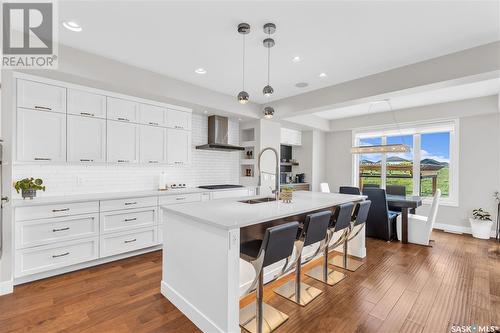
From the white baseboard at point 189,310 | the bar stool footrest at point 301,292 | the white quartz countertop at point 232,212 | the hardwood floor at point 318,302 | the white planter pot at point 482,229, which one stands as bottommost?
the hardwood floor at point 318,302

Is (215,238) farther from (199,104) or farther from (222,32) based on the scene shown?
(199,104)

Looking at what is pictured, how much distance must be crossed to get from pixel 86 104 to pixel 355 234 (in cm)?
419

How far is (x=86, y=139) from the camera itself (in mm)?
3295

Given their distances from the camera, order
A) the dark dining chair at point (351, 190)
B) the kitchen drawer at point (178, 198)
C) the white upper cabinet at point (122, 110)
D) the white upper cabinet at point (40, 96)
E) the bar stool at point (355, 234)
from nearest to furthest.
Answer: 1. the white upper cabinet at point (40, 96)
2. the bar stool at point (355, 234)
3. the white upper cabinet at point (122, 110)
4. the kitchen drawer at point (178, 198)
5. the dark dining chair at point (351, 190)

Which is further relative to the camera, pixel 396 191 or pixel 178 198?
pixel 396 191

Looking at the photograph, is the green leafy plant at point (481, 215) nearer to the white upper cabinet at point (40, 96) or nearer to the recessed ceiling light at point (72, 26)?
the recessed ceiling light at point (72, 26)

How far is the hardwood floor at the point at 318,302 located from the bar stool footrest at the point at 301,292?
70 millimetres

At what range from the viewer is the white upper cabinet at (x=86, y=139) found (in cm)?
317

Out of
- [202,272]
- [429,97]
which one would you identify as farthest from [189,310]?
[429,97]

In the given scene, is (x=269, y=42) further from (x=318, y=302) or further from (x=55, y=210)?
(x=55, y=210)

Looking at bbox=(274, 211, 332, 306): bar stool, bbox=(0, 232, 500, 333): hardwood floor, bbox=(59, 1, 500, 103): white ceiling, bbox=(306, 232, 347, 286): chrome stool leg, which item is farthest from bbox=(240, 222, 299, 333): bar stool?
bbox=(59, 1, 500, 103): white ceiling

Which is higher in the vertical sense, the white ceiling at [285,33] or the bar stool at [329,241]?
the white ceiling at [285,33]

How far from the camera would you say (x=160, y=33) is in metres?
2.54

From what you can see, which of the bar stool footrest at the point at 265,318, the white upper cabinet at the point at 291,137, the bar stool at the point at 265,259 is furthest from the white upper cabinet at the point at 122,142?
the white upper cabinet at the point at 291,137
